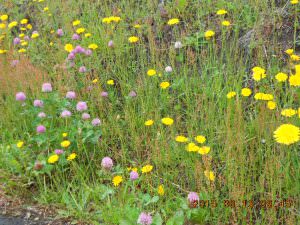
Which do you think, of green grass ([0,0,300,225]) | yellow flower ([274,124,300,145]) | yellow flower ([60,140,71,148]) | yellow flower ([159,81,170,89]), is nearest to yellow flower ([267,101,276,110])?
green grass ([0,0,300,225])

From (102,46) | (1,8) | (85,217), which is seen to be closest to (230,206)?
(85,217)

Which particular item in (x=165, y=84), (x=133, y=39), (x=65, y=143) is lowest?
(x=65, y=143)

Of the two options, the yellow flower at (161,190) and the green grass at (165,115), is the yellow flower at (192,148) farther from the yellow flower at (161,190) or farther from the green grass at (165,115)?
the yellow flower at (161,190)

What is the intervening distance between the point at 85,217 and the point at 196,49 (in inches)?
74.3

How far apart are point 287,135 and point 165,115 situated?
1175 mm

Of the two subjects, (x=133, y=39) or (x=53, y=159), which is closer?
(x=53, y=159)

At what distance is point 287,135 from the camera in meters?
2.09

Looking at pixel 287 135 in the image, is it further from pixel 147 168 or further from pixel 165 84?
pixel 165 84

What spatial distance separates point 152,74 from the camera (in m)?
3.21

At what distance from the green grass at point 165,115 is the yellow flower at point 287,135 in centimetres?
13

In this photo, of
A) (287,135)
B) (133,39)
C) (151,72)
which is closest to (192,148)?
(287,135)

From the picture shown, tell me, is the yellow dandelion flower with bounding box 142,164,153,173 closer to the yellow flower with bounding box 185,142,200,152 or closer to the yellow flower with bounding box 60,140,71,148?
the yellow flower with bounding box 185,142,200,152

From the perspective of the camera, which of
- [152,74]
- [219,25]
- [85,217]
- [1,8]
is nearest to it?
[85,217]

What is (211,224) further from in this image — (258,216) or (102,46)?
(102,46)
